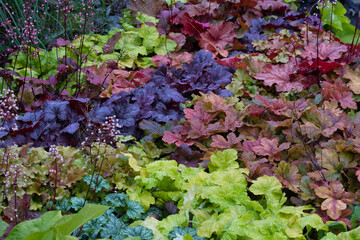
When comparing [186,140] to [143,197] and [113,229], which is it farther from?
[113,229]

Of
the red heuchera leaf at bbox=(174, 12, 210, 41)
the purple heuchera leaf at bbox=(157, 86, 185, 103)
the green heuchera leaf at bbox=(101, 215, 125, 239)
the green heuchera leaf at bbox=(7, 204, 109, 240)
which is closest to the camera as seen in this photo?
the green heuchera leaf at bbox=(7, 204, 109, 240)

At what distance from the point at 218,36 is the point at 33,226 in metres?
3.04

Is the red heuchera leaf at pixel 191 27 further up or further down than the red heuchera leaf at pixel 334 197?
further up

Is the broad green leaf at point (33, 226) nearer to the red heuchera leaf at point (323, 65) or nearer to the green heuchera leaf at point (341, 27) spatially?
the red heuchera leaf at point (323, 65)

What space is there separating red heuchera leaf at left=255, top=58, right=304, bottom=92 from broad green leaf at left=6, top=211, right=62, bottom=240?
7.04 ft

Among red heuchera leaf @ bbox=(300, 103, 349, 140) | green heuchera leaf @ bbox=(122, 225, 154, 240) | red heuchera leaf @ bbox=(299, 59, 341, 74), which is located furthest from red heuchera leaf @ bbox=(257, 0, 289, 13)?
green heuchera leaf @ bbox=(122, 225, 154, 240)

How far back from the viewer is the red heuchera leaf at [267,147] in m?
2.20

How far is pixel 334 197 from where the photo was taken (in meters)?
1.88

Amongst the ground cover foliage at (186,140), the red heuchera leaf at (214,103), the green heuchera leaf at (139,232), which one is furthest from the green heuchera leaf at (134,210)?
the red heuchera leaf at (214,103)

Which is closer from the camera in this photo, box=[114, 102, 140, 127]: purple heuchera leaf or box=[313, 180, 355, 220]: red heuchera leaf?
box=[313, 180, 355, 220]: red heuchera leaf

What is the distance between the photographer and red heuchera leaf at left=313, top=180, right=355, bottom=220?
5.96 ft

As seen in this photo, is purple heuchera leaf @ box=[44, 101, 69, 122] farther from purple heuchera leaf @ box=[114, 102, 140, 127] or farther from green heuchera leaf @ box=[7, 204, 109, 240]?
green heuchera leaf @ box=[7, 204, 109, 240]

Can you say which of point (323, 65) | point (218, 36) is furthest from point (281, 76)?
point (218, 36)

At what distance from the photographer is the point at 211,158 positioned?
7.01ft
